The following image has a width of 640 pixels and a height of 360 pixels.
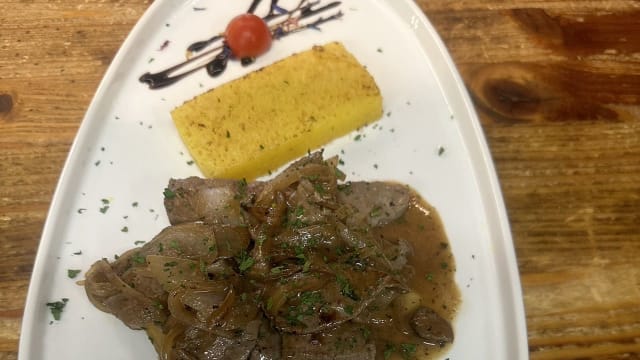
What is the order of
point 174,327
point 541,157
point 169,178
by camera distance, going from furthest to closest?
point 541,157, point 169,178, point 174,327

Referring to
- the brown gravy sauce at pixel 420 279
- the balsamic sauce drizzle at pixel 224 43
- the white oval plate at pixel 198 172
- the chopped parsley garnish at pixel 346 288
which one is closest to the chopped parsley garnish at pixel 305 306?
the chopped parsley garnish at pixel 346 288

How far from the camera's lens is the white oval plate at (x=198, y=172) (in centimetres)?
286

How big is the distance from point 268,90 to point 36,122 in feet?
4.64

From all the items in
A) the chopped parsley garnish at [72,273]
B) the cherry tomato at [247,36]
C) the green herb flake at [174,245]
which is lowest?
the chopped parsley garnish at [72,273]

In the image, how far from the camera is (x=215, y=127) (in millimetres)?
3320

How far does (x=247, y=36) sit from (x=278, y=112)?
1.86ft

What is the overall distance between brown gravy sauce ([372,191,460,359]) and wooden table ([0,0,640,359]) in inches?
18.6

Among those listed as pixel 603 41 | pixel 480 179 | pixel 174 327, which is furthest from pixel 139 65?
pixel 603 41

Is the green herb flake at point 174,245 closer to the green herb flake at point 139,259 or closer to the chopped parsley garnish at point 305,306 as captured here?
the green herb flake at point 139,259

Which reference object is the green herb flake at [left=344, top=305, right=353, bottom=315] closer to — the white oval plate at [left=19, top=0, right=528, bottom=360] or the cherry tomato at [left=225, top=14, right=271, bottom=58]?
the white oval plate at [left=19, top=0, right=528, bottom=360]

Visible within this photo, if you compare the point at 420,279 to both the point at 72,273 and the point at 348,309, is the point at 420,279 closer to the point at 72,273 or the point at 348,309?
the point at 348,309

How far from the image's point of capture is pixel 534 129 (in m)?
3.68

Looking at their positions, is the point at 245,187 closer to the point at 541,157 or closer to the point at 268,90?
the point at 268,90

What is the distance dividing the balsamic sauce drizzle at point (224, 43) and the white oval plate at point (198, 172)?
54 millimetres
